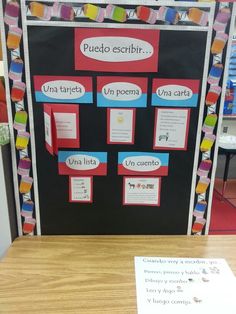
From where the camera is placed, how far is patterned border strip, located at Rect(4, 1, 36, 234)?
0.86 metres

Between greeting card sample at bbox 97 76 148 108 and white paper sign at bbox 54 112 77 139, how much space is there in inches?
4.2

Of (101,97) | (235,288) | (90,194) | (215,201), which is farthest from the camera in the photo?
(215,201)

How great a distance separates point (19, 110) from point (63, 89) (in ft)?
0.55

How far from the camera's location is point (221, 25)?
2.87ft

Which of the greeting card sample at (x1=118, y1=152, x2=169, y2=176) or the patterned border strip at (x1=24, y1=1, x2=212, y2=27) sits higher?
the patterned border strip at (x1=24, y1=1, x2=212, y2=27)

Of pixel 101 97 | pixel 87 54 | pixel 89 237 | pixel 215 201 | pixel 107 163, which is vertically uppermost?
pixel 87 54

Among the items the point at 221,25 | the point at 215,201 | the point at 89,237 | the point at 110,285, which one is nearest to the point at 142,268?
the point at 110,285

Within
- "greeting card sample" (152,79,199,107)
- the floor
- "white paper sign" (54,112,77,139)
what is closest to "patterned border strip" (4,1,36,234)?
"white paper sign" (54,112,77,139)

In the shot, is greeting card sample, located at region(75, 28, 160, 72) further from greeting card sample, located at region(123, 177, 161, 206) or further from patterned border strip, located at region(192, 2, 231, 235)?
greeting card sample, located at region(123, 177, 161, 206)

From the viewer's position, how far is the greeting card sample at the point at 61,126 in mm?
912

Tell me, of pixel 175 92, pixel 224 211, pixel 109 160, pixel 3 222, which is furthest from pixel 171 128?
pixel 224 211

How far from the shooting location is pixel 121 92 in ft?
3.04

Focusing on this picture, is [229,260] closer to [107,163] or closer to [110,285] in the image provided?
[110,285]

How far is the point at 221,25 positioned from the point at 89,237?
857 millimetres
